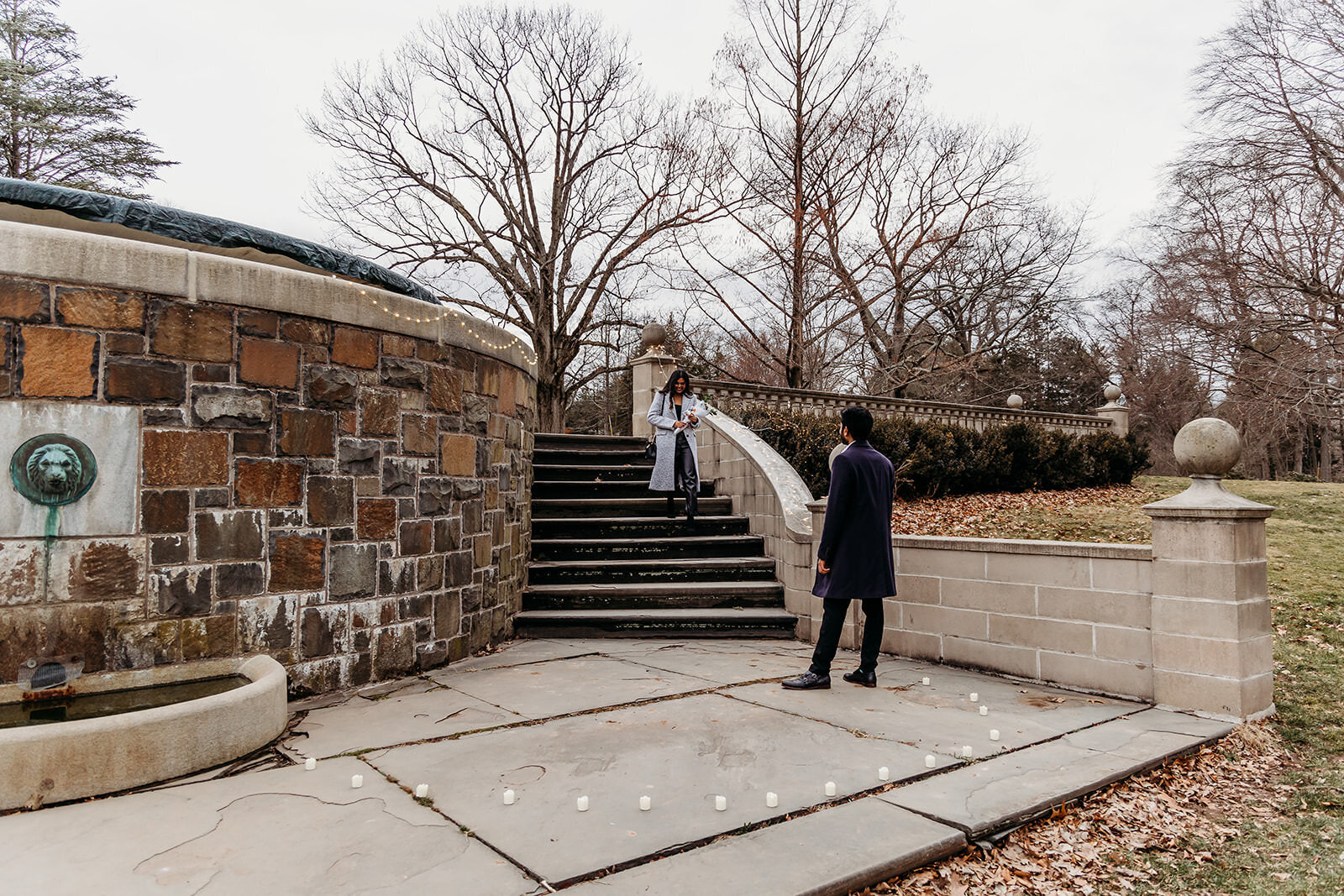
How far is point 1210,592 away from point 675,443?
5005mm

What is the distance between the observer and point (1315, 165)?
437 inches

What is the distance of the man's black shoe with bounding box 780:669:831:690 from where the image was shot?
4.96 m

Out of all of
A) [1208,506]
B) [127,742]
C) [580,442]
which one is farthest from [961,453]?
[127,742]

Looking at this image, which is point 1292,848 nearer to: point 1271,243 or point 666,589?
point 666,589

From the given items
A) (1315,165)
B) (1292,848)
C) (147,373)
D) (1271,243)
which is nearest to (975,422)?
(1271,243)

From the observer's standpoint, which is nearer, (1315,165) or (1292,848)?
(1292,848)

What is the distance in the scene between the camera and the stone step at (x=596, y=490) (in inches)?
358

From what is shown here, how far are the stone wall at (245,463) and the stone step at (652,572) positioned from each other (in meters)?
1.72

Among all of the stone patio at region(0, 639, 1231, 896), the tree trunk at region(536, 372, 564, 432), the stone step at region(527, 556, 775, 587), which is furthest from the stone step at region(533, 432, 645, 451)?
the tree trunk at region(536, 372, 564, 432)

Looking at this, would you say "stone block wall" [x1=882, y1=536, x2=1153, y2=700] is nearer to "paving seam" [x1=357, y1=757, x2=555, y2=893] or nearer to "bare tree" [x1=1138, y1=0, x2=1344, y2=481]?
"paving seam" [x1=357, y1=757, x2=555, y2=893]

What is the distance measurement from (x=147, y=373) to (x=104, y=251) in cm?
64

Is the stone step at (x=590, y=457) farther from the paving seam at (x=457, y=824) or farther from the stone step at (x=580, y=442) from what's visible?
the paving seam at (x=457, y=824)

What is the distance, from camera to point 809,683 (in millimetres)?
4965

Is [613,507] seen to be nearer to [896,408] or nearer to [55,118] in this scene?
[896,408]
